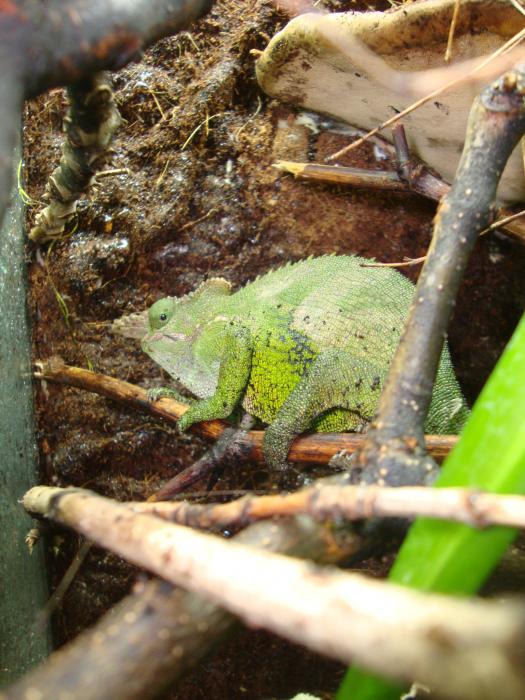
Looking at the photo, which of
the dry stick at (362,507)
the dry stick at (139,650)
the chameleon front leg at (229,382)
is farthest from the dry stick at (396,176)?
the dry stick at (139,650)

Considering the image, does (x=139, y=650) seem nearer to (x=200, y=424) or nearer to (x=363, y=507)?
(x=363, y=507)

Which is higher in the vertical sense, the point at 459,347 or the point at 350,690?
the point at 350,690

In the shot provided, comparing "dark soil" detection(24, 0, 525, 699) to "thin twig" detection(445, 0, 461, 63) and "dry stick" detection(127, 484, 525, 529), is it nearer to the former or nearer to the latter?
"thin twig" detection(445, 0, 461, 63)

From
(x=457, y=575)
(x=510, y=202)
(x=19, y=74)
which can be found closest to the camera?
(x=19, y=74)

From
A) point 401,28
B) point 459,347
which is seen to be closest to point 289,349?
point 459,347

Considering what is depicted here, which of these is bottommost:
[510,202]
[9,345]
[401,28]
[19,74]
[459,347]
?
[459,347]

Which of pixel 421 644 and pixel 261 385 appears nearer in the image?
pixel 421 644

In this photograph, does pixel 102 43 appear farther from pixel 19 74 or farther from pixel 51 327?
pixel 51 327
